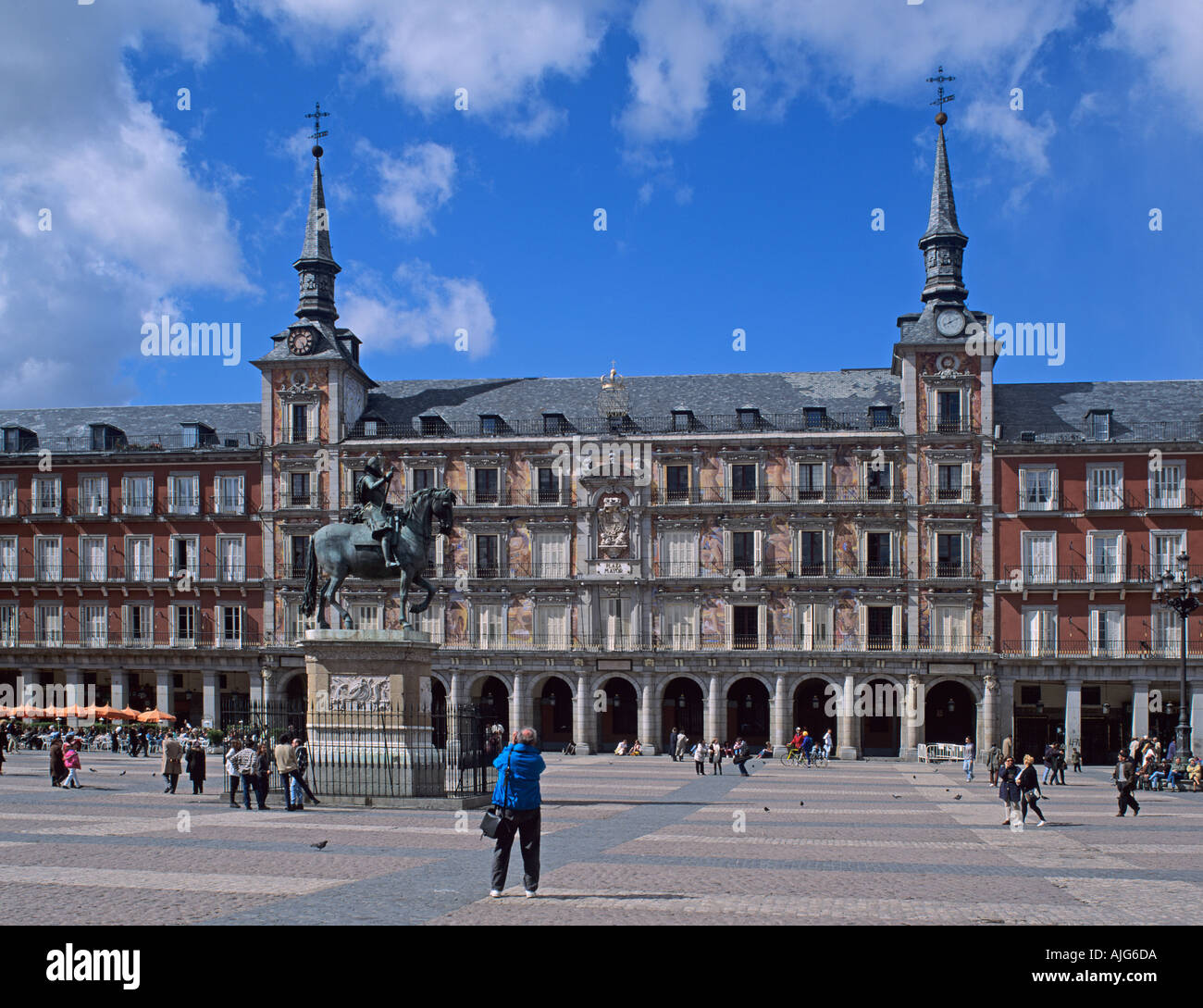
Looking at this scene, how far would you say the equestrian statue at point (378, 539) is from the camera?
87.6 ft

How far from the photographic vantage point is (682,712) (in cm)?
6525

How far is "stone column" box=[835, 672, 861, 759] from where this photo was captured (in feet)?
199

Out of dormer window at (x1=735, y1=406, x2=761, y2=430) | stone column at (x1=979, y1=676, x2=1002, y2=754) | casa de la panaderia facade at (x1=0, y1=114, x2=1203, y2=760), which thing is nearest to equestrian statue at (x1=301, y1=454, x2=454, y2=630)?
casa de la panaderia facade at (x1=0, y1=114, x2=1203, y2=760)

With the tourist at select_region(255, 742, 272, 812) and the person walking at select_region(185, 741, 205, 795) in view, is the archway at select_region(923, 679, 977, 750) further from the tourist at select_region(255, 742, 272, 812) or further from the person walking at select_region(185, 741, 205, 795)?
the tourist at select_region(255, 742, 272, 812)

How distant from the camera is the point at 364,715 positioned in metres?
25.5

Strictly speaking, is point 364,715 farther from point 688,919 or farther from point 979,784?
point 979,784

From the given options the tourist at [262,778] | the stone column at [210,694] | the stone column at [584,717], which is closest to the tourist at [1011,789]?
the tourist at [262,778]

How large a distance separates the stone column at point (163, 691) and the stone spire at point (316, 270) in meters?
20.5

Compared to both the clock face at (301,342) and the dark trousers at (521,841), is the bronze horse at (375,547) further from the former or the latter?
the clock face at (301,342)

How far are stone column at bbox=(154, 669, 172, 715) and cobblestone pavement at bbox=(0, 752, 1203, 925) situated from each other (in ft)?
115

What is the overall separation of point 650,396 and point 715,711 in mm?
17449

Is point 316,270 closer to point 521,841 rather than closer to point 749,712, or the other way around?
point 749,712

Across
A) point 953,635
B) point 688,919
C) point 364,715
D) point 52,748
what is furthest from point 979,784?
point 688,919

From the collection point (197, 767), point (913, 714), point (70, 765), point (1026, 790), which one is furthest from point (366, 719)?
point (913, 714)
